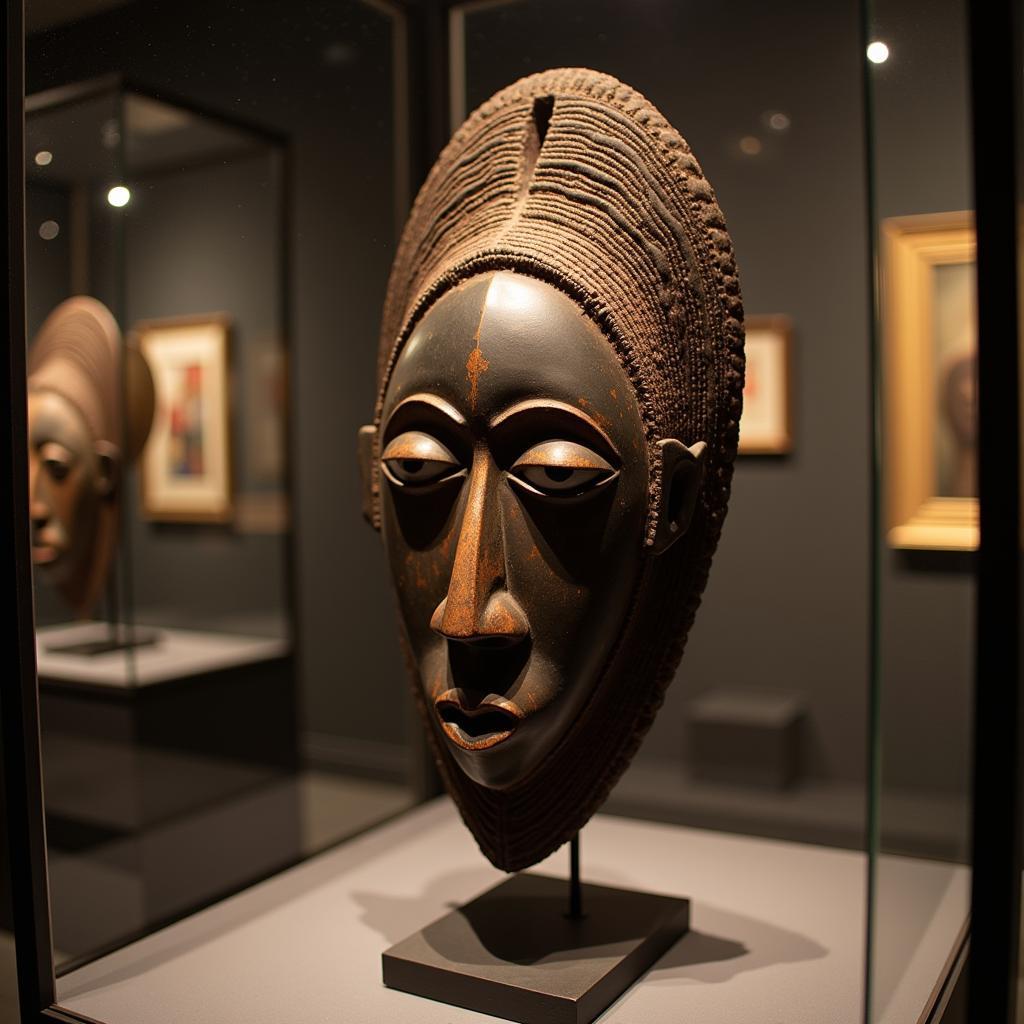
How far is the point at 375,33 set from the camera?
2.24 meters

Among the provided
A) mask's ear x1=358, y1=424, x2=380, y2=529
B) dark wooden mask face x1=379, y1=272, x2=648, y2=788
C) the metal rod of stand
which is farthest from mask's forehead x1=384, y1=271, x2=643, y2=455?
the metal rod of stand

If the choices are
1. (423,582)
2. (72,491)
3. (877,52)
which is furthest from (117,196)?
(877,52)

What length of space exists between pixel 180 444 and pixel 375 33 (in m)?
1.27

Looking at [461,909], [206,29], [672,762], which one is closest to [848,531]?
[672,762]

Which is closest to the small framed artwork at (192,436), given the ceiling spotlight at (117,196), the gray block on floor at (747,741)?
the ceiling spotlight at (117,196)

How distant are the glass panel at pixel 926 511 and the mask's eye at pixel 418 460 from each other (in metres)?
0.53

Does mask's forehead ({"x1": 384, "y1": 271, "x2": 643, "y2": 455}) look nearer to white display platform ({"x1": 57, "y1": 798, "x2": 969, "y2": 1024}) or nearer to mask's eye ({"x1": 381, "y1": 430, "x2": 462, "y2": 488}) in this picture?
mask's eye ({"x1": 381, "y1": 430, "x2": 462, "y2": 488})

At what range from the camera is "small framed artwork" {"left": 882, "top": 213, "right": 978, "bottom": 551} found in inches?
60.8

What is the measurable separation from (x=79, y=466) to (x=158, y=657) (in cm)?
49

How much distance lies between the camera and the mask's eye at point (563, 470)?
4.59ft

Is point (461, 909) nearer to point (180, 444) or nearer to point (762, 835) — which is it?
point (762, 835)

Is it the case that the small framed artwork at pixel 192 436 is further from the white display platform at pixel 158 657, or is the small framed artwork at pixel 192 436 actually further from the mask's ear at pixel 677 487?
the mask's ear at pixel 677 487

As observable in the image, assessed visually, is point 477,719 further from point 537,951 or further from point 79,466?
point 79,466

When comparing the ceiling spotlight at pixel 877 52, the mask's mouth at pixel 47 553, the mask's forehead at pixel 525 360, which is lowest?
the mask's mouth at pixel 47 553
